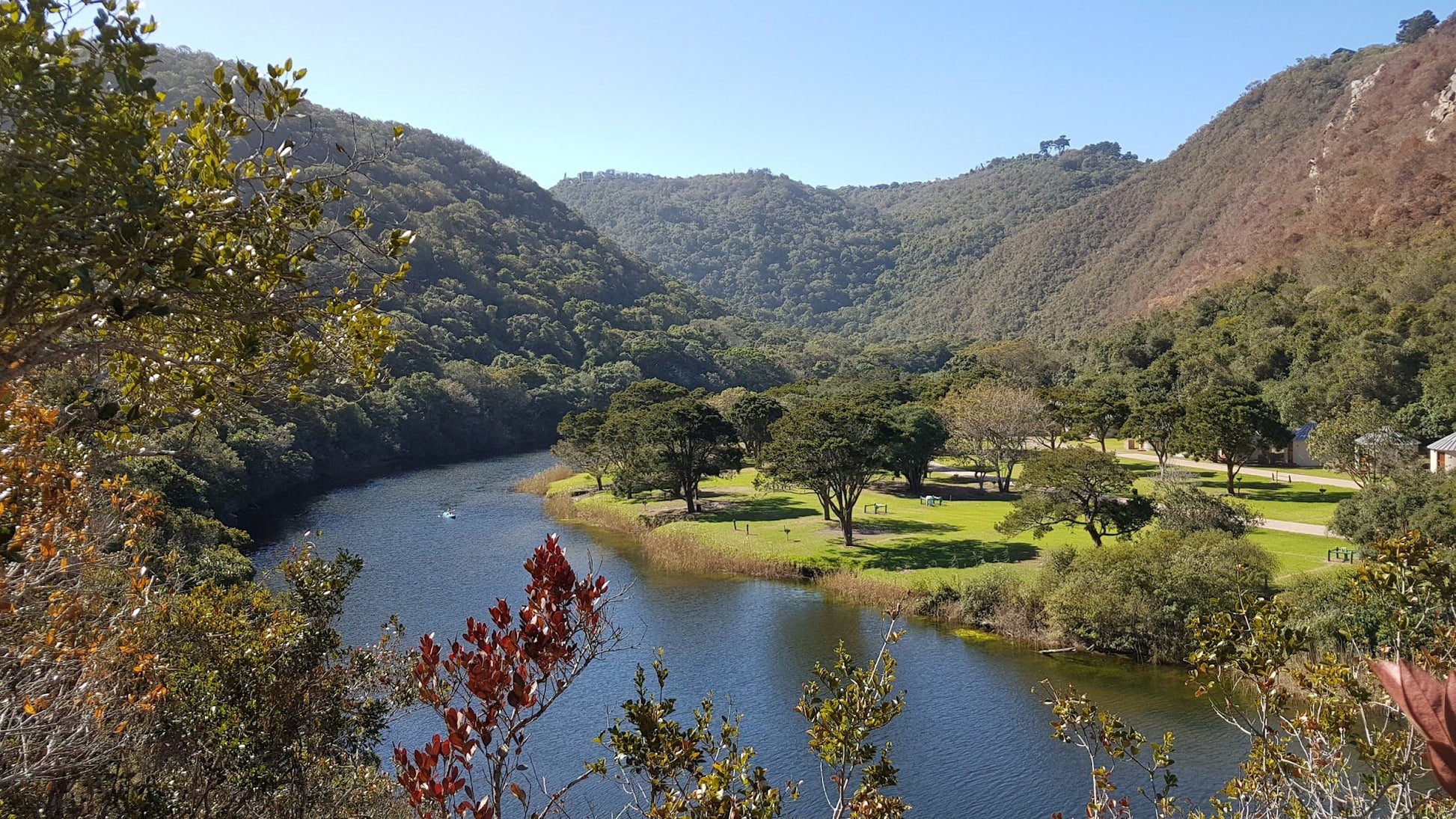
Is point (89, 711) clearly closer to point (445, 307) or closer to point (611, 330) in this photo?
point (445, 307)

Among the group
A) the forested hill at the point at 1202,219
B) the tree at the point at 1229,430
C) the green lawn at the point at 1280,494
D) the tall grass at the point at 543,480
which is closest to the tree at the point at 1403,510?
the green lawn at the point at 1280,494

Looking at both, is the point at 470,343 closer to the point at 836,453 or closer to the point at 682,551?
the point at 682,551

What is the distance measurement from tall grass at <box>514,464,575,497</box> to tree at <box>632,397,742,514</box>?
9.99m

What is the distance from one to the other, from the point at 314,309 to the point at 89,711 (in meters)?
3.64

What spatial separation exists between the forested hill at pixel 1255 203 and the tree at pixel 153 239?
84.8 metres

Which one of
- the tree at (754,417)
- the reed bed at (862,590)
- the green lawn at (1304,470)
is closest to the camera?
the reed bed at (862,590)

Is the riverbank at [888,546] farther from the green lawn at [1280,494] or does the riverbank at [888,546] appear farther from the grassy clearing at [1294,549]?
the green lawn at [1280,494]

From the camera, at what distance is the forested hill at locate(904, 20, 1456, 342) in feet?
254

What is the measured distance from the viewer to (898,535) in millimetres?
32969

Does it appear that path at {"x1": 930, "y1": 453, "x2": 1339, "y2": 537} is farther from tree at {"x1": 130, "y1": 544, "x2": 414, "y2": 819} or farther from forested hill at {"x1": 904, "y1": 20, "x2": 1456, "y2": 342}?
forested hill at {"x1": 904, "y1": 20, "x2": 1456, "y2": 342}

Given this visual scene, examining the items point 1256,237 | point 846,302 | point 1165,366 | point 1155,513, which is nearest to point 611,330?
point 1165,366

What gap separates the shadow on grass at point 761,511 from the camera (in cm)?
3803

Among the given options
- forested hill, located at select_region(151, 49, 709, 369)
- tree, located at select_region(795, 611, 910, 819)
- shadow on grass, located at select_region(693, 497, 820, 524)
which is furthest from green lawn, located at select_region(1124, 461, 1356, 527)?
forested hill, located at select_region(151, 49, 709, 369)

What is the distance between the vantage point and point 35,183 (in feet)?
9.70
